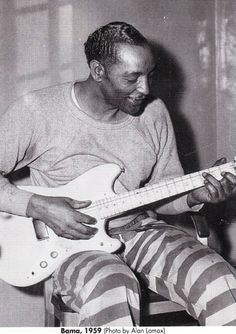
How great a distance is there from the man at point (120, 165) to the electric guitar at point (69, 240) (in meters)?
0.03

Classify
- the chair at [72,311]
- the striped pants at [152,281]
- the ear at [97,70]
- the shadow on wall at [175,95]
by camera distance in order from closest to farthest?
the striped pants at [152,281]
the chair at [72,311]
the ear at [97,70]
the shadow on wall at [175,95]

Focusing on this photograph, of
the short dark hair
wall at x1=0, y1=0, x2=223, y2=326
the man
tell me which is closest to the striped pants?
the man

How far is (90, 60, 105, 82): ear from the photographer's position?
45.9 inches

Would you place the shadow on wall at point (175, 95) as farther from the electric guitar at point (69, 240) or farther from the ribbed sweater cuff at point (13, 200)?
the ribbed sweater cuff at point (13, 200)

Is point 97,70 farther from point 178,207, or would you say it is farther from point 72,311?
point 72,311

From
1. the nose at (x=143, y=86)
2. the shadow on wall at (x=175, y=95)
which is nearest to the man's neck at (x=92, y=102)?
the nose at (x=143, y=86)

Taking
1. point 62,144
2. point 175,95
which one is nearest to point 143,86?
point 62,144

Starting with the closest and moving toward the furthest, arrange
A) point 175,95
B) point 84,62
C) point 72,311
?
point 72,311 < point 84,62 < point 175,95

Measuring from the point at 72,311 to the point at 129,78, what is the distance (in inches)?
22.5

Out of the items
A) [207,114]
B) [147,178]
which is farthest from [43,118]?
[207,114]

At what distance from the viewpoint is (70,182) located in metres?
1.14

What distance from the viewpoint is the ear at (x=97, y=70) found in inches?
45.9

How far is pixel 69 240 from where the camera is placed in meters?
1.10

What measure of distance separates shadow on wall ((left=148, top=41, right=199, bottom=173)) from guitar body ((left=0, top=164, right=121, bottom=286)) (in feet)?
2.21
